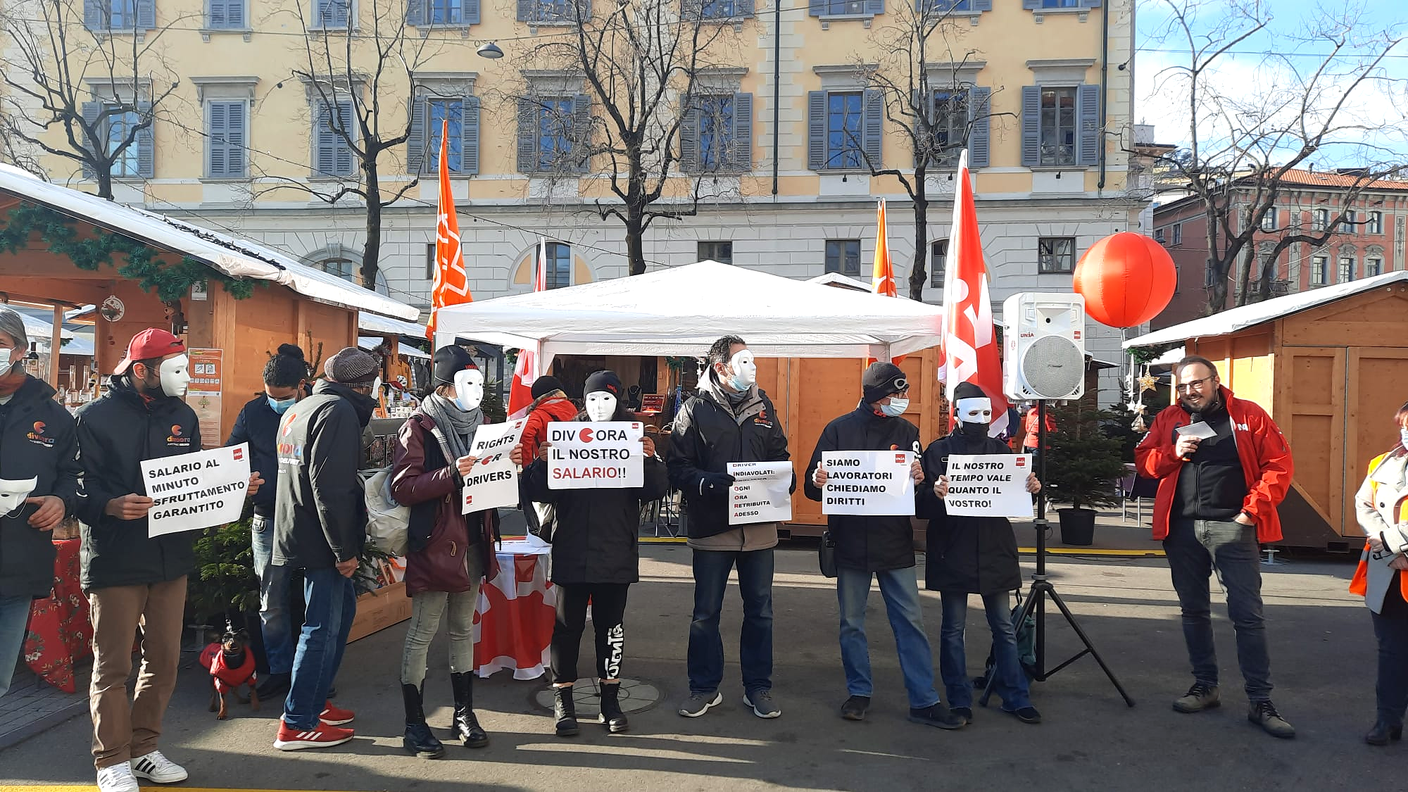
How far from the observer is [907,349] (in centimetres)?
747

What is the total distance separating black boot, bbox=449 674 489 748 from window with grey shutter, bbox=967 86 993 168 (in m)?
21.4

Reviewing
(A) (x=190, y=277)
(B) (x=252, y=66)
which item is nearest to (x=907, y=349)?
(A) (x=190, y=277)

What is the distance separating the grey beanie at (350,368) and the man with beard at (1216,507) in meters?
4.46

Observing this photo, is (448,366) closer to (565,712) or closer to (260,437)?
(260,437)

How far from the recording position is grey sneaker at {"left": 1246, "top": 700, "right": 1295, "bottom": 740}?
16.4 ft

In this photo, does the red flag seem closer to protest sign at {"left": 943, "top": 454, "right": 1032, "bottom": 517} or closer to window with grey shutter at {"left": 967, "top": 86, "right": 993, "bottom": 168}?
protest sign at {"left": 943, "top": 454, "right": 1032, "bottom": 517}

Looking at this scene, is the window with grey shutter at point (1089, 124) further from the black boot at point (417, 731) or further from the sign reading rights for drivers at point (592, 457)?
the black boot at point (417, 731)

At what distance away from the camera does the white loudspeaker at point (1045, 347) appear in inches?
219

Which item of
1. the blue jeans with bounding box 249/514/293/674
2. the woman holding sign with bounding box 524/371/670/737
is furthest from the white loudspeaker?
the blue jeans with bounding box 249/514/293/674

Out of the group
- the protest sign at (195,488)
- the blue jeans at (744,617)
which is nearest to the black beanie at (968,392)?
the blue jeans at (744,617)

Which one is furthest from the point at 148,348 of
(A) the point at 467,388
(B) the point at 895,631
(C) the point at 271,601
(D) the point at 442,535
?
(B) the point at 895,631

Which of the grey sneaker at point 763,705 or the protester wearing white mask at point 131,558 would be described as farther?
the grey sneaker at point 763,705

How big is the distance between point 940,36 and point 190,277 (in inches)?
809

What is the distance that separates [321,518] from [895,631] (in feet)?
10.4
